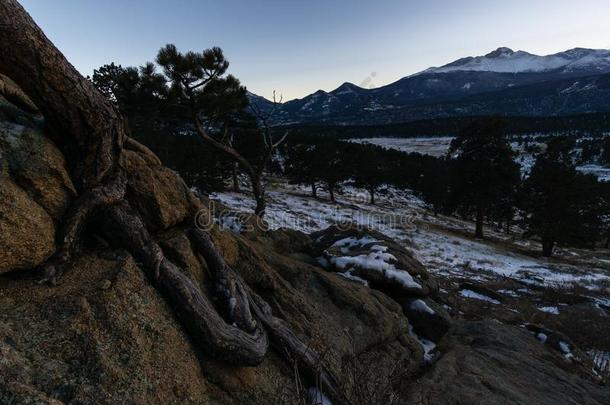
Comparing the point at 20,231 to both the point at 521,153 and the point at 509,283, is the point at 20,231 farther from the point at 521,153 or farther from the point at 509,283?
the point at 521,153

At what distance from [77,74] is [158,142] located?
22966mm

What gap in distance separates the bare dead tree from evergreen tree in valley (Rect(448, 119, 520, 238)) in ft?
84.8

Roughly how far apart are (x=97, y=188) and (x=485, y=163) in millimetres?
28747

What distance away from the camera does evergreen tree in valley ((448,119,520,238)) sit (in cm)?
2680

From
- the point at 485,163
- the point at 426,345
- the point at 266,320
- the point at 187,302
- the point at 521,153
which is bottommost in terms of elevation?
the point at 521,153

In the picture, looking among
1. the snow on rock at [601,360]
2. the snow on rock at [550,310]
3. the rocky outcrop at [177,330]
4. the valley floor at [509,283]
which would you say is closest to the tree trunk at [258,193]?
the valley floor at [509,283]

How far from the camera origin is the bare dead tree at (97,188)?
11.5 ft

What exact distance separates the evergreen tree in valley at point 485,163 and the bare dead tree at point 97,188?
25.8 metres

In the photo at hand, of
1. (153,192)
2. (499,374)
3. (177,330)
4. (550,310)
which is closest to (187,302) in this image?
(177,330)

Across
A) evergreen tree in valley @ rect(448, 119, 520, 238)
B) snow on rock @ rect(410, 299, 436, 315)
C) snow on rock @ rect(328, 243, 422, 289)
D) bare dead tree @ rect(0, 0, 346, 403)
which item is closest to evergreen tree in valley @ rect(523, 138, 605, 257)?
evergreen tree in valley @ rect(448, 119, 520, 238)

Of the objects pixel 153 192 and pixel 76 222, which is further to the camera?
pixel 153 192

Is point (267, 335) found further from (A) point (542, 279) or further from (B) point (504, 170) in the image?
(B) point (504, 170)

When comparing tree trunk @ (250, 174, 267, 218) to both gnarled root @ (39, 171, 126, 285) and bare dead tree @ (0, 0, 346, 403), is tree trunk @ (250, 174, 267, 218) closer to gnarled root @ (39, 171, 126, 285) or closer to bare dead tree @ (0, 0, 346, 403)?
bare dead tree @ (0, 0, 346, 403)

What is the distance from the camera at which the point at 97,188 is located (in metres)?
4.12
